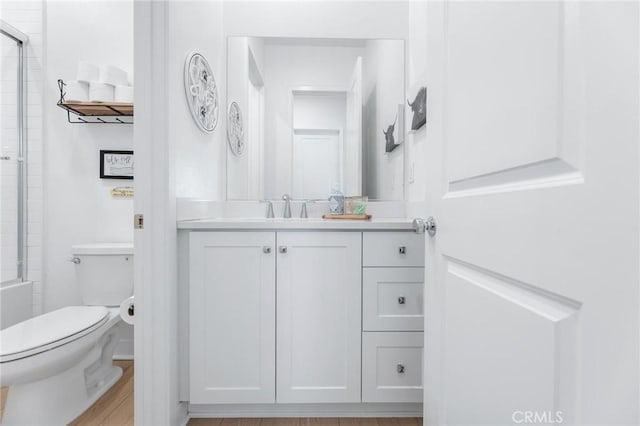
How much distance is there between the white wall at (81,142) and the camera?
7.06 feet

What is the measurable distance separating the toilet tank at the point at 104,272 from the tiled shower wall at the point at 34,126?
1.47 feet

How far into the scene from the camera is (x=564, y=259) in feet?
1.44

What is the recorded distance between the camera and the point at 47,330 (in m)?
1.51

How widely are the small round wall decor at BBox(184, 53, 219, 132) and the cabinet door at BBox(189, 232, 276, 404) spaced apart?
0.61 metres

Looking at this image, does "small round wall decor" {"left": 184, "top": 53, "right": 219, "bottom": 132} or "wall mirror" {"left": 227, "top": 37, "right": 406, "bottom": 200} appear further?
"wall mirror" {"left": 227, "top": 37, "right": 406, "bottom": 200}

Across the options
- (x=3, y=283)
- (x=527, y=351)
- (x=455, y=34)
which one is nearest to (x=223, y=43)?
(x=455, y=34)

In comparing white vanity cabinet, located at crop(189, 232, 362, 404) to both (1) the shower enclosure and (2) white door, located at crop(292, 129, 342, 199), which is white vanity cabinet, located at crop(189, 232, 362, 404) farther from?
(1) the shower enclosure

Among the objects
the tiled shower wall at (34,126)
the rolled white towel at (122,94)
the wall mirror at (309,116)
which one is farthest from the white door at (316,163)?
the tiled shower wall at (34,126)

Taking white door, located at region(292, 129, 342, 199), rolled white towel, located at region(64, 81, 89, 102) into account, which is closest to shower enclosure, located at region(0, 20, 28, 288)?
rolled white towel, located at region(64, 81, 89, 102)

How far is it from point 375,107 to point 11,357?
6.80 feet

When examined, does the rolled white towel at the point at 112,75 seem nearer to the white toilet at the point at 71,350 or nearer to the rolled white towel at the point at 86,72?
the rolled white towel at the point at 86,72

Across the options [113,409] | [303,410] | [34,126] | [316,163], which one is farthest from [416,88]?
[34,126]

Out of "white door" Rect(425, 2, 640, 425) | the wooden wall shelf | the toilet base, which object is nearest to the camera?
"white door" Rect(425, 2, 640, 425)

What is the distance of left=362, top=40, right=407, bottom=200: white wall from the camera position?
2016 millimetres
